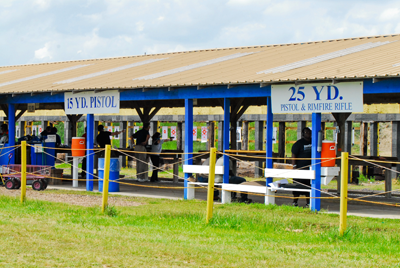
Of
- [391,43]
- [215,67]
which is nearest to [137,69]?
[215,67]

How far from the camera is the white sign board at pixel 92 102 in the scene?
15.4 metres

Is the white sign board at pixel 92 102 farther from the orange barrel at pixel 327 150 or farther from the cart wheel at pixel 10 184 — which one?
the orange barrel at pixel 327 150

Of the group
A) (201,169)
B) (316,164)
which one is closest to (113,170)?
(201,169)

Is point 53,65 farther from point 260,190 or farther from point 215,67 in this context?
point 260,190

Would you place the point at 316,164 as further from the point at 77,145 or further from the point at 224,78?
the point at 77,145

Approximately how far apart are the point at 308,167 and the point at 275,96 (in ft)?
5.84

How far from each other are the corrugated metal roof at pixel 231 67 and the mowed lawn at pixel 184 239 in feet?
10.2

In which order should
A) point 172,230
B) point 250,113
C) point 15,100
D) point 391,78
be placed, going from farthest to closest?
point 250,113, point 15,100, point 391,78, point 172,230

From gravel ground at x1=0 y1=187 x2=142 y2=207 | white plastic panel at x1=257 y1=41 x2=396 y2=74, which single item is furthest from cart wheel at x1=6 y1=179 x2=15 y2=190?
white plastic panel at x1=257 y1=41 x2=396 y2=74

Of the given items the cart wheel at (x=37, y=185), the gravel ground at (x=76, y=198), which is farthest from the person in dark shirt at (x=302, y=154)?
the cart wheel at (x=37, y=185)

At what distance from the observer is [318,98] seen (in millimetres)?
12164

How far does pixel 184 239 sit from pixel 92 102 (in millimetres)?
8268

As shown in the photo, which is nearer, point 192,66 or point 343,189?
point 343,189

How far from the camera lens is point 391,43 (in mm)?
14750
